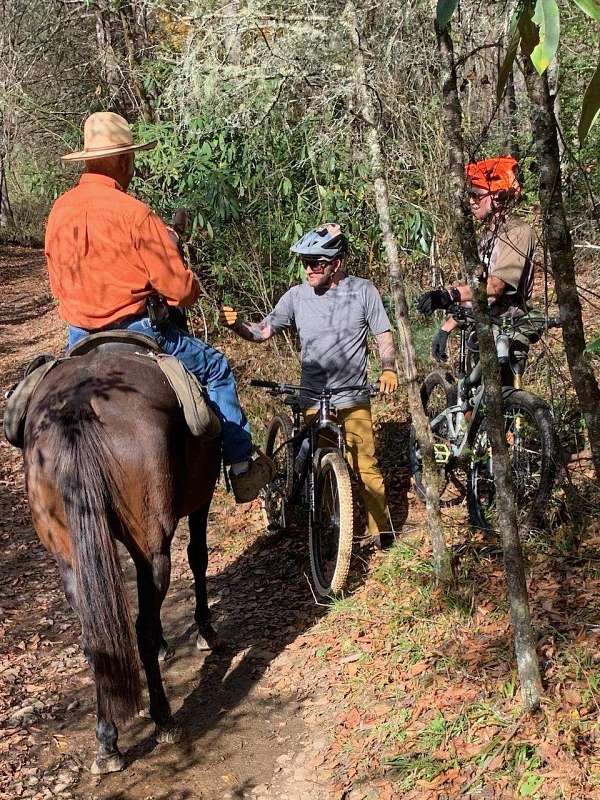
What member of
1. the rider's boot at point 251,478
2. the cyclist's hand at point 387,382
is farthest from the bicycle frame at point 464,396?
the rider's boot at point 251,478

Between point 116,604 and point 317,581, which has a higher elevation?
point 116,604

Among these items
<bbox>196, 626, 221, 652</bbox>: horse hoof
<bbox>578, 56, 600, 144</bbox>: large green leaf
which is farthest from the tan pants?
<bbox>578, 56, 600, 144</bbox>: large green leaf

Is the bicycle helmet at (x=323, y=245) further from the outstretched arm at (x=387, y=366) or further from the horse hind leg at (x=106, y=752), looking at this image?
the horse hind leg at (x=106, y=752)

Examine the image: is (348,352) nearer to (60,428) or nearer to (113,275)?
(113,275)

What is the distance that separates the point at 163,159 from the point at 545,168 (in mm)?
6778

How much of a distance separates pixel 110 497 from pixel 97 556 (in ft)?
0.90

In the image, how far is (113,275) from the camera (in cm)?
425

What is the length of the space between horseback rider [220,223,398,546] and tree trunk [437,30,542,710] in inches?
87.3

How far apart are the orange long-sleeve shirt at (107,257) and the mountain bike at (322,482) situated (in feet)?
4.78

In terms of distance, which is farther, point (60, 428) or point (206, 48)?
point (206, 48)

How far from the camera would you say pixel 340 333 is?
5723mm

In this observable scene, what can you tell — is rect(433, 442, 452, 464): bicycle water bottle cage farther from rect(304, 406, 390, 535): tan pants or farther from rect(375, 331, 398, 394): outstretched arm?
rect(375, 331, 398, 394): outstretched arm

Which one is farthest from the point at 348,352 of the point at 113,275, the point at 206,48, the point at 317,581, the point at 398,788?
the point at 206,48

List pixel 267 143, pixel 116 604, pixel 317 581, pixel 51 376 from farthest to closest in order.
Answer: pixel 267 143, pixel 317 581, pixel 51 376, pixel 116 604
